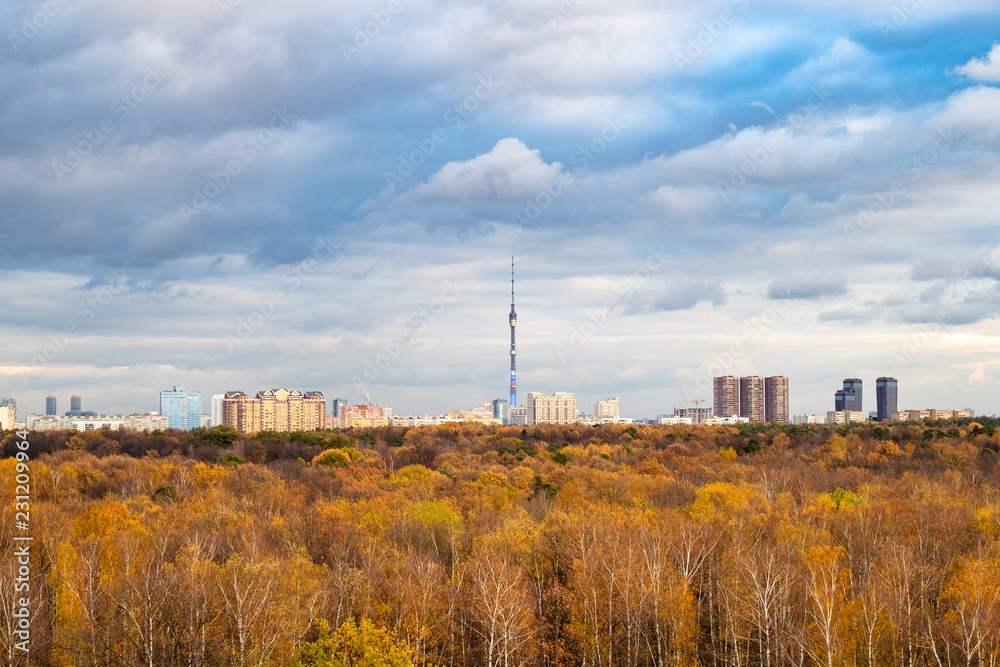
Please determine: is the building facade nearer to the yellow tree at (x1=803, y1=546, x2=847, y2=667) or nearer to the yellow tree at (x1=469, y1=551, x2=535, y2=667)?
the yellow tree at (x1=469, y1=551, x2=535, y2=667)

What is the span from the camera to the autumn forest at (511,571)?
38188mm

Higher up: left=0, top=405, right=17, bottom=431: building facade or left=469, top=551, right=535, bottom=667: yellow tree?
left=0, top=405, right=17, bottom=431: building facade

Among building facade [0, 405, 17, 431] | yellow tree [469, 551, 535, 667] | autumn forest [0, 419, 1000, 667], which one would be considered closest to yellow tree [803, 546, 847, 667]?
autumn forest [0, 419, 1000, 667]

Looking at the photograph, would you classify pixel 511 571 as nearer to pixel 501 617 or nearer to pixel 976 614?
pixel 501 617

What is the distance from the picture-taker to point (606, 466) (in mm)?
101375

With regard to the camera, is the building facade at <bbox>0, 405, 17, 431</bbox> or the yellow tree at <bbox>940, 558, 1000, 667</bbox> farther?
the building facade at <bbox>0, 405, 17, 431</bbox>

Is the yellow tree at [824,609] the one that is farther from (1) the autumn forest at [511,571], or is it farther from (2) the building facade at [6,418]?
(2) the building facade at [6,418]

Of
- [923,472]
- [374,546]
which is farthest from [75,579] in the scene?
[923,472]

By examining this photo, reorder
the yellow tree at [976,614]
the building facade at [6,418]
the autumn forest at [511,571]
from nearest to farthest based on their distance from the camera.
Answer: the yellow tree at [976,614]
the autumn forest at [511,571]
the building facade at [6,418]

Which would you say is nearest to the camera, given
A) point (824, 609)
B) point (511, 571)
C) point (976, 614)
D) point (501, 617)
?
point (976, 614)

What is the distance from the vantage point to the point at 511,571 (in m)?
48.5

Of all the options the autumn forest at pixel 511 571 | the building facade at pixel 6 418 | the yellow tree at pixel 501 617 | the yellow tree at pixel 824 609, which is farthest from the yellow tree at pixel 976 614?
the building facade at pixel 6 418

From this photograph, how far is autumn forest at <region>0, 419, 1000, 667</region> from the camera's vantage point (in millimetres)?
38188

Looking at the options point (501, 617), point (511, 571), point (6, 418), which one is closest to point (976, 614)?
point (501, 617)
